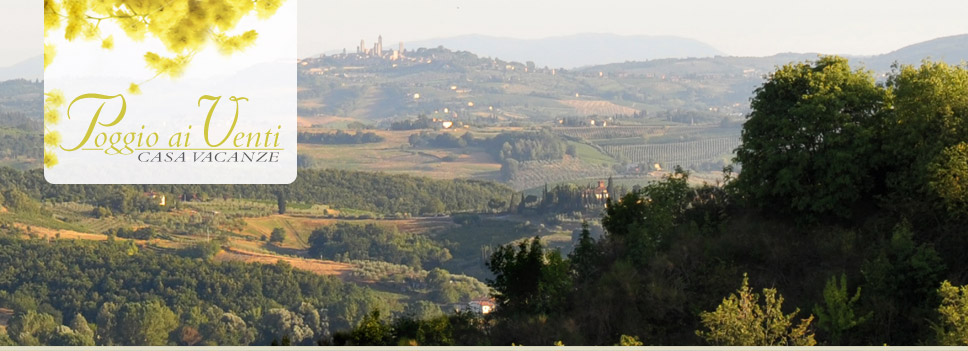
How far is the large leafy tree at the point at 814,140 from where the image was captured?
2242 cm

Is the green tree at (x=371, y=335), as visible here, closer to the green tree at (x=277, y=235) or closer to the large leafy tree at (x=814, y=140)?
the large leafy tree at (x=814, y=140)

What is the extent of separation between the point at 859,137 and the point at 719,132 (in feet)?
553

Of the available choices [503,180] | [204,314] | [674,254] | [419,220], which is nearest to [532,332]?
[674,254]

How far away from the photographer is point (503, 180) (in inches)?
6206

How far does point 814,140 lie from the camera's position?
23281 millimetres

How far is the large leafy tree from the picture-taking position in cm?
2242

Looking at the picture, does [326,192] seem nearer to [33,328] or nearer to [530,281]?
[33,328]

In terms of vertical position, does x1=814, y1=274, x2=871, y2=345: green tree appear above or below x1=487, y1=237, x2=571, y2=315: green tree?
above

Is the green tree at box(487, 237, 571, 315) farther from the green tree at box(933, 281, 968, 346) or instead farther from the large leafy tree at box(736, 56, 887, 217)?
the green tree at box(933, 281, 968, 346)

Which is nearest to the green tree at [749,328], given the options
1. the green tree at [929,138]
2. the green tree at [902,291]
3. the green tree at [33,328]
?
the green tree at [902,291]

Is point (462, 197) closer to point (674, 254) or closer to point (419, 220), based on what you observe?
point (419, 220)

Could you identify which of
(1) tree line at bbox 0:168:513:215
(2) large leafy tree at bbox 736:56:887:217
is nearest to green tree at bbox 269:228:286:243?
(1) tree line at bbox 0:168:513:215

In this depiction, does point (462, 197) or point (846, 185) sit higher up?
point (846, 185)

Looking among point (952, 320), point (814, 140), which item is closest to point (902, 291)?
point (952, 320)
